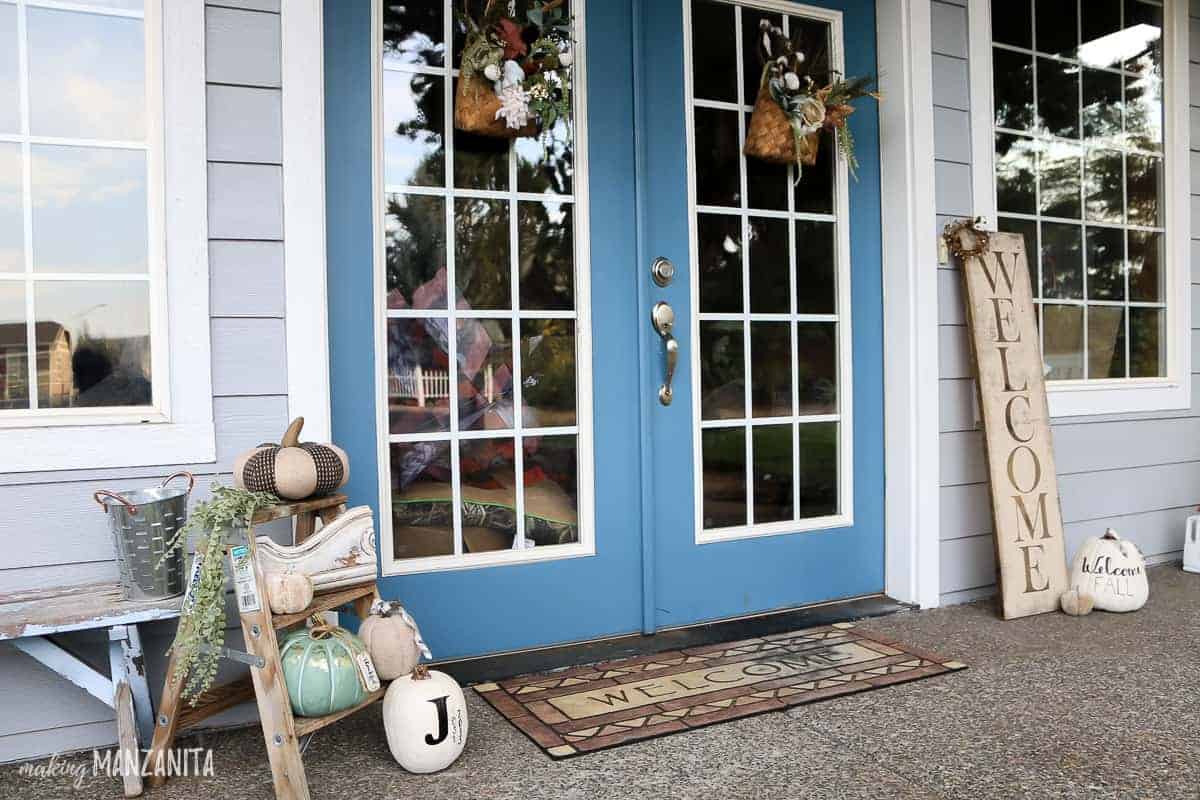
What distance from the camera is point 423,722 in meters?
1.73

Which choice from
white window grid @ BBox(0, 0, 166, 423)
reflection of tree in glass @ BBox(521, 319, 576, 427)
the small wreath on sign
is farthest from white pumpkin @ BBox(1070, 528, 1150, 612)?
white window grid @ BBox(0, 0, 166, 423)

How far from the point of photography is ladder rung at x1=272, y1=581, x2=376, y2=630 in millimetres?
1661

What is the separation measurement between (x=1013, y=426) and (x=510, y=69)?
192 cm

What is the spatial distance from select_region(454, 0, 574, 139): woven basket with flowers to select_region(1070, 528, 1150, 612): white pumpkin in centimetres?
217

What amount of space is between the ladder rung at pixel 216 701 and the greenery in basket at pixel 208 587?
11 cm

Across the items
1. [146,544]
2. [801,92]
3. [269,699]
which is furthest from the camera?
[801,92]

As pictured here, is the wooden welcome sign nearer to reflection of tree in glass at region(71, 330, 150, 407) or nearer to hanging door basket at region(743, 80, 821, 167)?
hanging door basket at region(743, 80, 821, 167)

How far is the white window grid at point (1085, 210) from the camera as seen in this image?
3086 mm

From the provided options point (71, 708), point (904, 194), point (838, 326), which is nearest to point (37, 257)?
point (71, 708)

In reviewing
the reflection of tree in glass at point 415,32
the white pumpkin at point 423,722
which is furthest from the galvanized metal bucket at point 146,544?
the reflection of tree in glass at point 415,32

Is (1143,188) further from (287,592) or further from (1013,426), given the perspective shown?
(287,592)

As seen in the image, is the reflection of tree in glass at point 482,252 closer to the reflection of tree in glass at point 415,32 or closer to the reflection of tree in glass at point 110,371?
the reflection of tree in glass at point 415,32

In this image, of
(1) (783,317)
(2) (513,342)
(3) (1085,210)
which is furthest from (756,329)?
(3) (1085,210)

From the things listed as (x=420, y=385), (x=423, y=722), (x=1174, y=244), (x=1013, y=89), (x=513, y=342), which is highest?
(x=1013, y=89)
